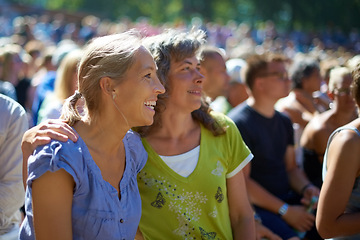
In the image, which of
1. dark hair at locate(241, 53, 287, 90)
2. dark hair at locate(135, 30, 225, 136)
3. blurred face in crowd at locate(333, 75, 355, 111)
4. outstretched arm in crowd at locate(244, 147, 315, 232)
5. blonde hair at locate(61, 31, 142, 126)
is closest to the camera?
blonde hair at locate(61, 31, 142, 126)

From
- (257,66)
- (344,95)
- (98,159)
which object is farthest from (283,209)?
(98,159)

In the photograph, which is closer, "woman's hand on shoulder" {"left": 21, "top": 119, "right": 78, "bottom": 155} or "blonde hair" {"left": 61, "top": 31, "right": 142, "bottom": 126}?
"woman's hand on shoulder" {"left": 21, "top": 119, "right": 78, "bottom": 155}

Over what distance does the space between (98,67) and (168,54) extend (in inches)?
31.8

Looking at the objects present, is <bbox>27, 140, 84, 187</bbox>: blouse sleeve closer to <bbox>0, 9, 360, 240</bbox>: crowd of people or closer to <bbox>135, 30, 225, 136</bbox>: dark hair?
<bbox>0, 9, 360, 240</bbox>: crowd of people

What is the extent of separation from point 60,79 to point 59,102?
0.37 m

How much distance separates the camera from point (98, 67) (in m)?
2.22

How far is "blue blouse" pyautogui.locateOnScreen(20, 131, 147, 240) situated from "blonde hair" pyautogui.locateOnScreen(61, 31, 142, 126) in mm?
211

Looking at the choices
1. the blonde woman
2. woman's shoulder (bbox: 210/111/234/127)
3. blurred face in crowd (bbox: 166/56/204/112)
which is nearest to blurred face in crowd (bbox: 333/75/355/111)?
woman's shoulder (bbox: 210/111/234/127)

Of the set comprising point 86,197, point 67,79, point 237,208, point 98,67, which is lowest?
point 237,208

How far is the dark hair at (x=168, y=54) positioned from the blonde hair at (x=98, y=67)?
58 cm

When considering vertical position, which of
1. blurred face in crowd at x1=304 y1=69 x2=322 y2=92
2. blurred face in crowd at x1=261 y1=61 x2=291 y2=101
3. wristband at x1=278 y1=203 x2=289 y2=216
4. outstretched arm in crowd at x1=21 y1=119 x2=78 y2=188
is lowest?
wristband at x1=278 y1=203 x2=289 y2=216

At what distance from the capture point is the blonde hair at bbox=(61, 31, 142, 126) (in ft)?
7.30

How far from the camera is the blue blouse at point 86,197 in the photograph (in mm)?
1990

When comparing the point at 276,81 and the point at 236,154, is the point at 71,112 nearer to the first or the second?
the point at 236,154
